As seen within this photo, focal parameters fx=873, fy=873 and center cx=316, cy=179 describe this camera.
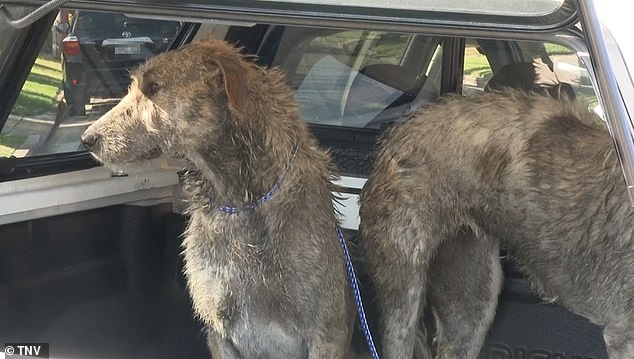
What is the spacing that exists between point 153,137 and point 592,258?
5.27ft

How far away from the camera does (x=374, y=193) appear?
3.50 m

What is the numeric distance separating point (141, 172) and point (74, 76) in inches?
20.3

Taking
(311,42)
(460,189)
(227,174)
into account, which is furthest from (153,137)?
(311,42)

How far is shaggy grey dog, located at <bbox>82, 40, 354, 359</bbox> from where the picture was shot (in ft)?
9.74

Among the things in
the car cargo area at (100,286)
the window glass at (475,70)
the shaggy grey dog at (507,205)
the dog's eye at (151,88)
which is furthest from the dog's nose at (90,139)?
the window glass at (475,70)

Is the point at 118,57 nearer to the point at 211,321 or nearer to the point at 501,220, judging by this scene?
the point at 211,321

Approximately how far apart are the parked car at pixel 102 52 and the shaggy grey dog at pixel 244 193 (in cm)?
83

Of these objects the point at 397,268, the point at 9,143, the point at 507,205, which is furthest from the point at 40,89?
the point at 507,205

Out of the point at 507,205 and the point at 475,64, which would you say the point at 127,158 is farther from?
the point at 475,64

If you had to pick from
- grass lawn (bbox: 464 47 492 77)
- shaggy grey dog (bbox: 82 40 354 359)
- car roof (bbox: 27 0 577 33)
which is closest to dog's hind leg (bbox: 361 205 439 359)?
shaggy grey dog (bbox: 82 40 354 359)

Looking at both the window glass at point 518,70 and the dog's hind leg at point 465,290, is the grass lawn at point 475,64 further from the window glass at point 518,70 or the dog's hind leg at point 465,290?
the dog's hind leg at point 465,290

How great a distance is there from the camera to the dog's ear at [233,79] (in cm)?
289

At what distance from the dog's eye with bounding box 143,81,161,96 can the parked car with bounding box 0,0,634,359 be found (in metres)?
0.27

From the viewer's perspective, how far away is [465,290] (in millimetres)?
3809
